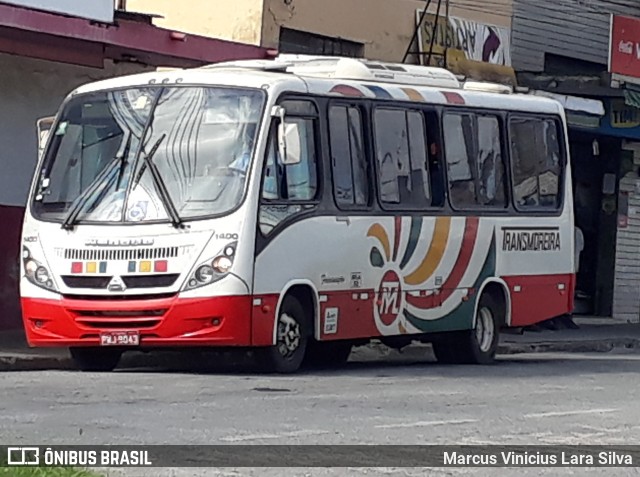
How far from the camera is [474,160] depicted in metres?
17.8

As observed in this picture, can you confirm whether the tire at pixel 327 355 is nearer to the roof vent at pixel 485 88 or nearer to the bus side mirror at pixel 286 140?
the bus side mirror at pixel 286 140

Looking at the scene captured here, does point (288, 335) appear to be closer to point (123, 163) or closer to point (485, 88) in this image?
point (123, 163)

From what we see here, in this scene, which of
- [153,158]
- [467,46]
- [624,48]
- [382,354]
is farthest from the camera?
[467,46]

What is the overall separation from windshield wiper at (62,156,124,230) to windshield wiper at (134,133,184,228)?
0.27 m

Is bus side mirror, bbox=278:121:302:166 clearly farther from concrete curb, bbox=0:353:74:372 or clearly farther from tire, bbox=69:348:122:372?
concrete curb, bbox=0:353:74:372

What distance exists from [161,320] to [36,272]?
4.53 ft

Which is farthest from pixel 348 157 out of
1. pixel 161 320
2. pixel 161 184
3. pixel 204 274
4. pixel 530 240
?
pixel 530 240

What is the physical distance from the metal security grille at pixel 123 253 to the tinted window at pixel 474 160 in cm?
401

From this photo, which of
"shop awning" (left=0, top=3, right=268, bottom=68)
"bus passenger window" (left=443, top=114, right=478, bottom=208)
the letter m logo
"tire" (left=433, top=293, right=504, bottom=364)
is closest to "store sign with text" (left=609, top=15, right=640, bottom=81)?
"shop awning" (left=0, top=3, right=268, bottom=68)

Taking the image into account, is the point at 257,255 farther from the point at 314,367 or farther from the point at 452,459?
the point at 452,459

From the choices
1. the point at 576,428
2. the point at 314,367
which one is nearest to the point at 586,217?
the point at 314,367

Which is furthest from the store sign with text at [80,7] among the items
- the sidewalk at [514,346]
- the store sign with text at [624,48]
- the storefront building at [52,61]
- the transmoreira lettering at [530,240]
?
the store sign with text at [624,48]

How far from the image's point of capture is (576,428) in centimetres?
1138

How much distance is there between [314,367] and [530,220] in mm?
3221
